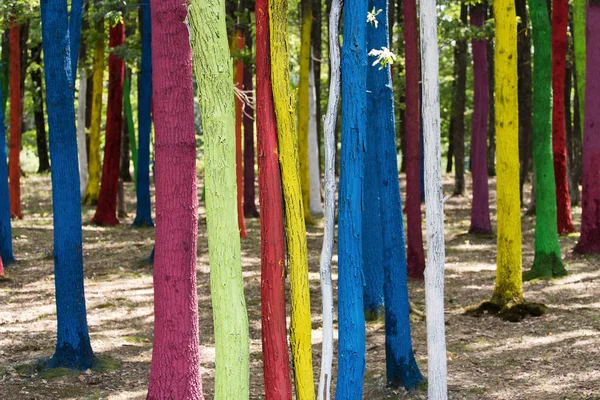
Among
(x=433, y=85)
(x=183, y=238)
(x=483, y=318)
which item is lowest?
(x=483, y=318)

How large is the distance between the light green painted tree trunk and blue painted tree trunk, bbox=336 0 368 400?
2.85ft

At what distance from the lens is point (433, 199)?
20.2ft

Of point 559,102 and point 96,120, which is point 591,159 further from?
point 96,120

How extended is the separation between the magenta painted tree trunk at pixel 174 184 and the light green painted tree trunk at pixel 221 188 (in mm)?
790

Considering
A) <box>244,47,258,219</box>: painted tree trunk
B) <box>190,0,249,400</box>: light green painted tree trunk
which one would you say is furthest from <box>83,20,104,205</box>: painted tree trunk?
<box>190,0,249,400</box>: light green painted tree trunk

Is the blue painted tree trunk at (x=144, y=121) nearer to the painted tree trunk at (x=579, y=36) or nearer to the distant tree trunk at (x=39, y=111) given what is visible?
the distant tree trunk at (x=39, y=111)

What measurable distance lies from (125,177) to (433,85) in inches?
973

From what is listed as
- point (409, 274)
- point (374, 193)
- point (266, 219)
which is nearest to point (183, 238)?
point (266, 219)

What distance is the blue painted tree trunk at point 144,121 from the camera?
1628 cm

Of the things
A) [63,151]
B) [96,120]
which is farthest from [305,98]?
[63,151]

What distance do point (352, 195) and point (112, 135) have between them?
14.1 m

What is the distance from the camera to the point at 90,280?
13281mm

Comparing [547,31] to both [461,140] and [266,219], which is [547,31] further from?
[461,140]

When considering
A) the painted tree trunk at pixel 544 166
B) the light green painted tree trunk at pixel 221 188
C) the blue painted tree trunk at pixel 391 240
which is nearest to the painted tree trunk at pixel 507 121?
the painted tree trunk at pixel 544 166
